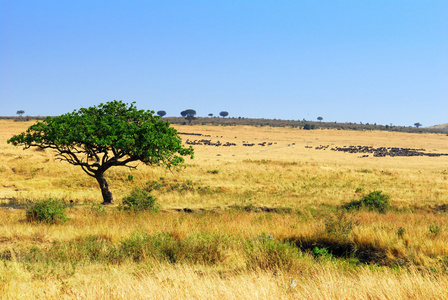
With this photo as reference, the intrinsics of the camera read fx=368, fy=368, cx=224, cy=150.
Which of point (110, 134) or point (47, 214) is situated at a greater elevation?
point (110, 134)

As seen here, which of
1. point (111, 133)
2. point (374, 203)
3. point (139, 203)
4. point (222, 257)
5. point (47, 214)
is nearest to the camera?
point (222, 257)

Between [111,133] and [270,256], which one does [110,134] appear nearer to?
[111,133]

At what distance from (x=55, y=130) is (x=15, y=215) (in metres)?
7.66

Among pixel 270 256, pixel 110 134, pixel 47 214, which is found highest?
pixel 110 134

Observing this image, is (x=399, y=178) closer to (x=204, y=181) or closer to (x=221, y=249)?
(x=204, y=181)

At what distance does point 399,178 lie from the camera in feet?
122

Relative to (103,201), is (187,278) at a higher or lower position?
higher

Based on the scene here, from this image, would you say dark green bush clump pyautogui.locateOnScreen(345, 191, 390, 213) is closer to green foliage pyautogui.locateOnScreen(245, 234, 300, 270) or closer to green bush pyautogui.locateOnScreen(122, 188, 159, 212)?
green bush pyautogui.locateOnScreen(122, 188, 159, 212)

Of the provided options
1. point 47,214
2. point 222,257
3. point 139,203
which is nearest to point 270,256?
point 222,257

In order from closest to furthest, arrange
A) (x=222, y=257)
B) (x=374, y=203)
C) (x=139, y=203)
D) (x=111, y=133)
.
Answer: (x=222, y=257)
(x=139, y=203)
(x=111, y=133)
(x=374, y=203)

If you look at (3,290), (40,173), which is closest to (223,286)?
(3,290)

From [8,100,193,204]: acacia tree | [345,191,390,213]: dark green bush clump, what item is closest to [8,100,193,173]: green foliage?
[8,100,193,204]: acacia tree

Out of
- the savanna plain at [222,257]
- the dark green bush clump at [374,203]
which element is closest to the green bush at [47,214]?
the savanna plain at [222,257]

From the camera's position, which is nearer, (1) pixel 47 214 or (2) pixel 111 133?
(1) pixel 47 214
